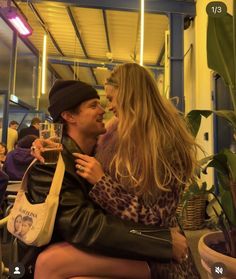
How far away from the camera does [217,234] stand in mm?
1535

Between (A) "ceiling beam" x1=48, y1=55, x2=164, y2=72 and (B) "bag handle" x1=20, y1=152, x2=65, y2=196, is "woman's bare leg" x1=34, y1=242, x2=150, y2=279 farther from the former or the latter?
(A) "ceiling beam" x1=48, y1=55, x2=164, y2=72

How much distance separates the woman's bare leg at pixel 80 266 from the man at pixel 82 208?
0.02m

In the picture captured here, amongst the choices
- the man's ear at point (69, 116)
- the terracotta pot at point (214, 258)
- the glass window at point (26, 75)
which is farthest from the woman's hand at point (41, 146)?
the glass window at point (26, 75)

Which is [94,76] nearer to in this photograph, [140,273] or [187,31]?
[187,31]

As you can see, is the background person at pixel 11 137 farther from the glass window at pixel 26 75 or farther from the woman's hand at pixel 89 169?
the woman's hand at pixel 89 169

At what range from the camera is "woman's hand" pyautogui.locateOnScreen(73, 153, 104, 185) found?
39.7 inches

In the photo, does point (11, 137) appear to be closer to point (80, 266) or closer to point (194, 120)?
point (194, 120)

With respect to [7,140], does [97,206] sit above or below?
below

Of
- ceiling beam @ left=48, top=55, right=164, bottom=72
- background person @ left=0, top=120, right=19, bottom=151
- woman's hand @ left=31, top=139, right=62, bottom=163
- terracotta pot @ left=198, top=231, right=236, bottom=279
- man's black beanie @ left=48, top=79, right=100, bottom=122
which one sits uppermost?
ceiling beam @ left=48, top=55, right=164, bottom=72

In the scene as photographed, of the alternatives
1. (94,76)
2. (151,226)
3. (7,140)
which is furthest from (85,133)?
(94,76)

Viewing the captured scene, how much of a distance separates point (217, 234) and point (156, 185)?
72cm

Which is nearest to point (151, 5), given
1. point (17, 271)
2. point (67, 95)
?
point (67, 95)

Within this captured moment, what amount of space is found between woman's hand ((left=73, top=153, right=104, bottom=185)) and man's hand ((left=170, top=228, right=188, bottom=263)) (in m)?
0.30

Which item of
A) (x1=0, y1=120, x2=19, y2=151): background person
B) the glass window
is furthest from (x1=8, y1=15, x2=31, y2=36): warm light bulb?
the glass window
